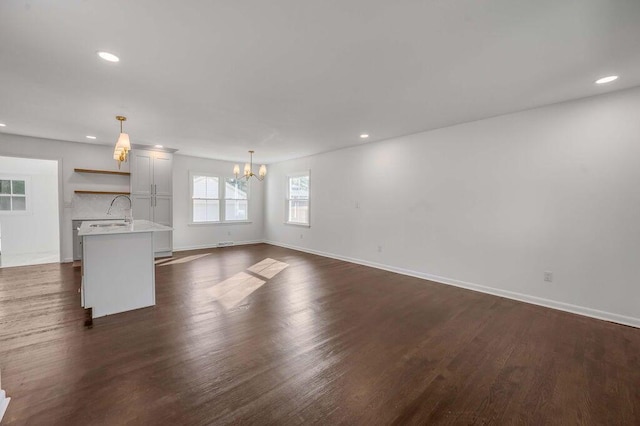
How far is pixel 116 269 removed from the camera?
3049 mm

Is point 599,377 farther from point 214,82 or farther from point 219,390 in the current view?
point 214,82

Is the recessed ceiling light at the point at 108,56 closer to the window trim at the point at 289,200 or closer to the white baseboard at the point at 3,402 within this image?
the white baseboard at the point at 3,402

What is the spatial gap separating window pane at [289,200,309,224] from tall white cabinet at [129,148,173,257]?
3.02 m

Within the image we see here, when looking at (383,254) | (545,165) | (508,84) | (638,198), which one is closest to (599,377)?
(638,198)

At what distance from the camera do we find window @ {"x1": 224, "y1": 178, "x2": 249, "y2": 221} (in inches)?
304

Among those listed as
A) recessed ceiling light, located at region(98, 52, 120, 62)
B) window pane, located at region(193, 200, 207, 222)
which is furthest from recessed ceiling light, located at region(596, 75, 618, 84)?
window pane, located at region(193, 200, 207, 222)

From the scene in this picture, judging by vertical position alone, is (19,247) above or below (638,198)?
below

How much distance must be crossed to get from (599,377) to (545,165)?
2.45 meters

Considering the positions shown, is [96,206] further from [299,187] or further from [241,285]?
[299,187]

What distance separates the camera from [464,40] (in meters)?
2.03

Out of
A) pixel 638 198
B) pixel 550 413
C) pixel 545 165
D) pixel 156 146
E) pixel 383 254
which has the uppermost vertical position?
pixel 156 146

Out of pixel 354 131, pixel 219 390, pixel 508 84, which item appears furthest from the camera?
pixel 354 131

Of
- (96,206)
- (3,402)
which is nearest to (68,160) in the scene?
(96,206)

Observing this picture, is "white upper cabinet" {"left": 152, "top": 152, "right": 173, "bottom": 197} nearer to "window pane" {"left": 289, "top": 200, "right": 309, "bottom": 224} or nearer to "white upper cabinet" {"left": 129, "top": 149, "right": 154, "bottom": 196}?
"white upper cabinet" {"left": 129, "top": 149, "right": 154, "bottom": 196}
